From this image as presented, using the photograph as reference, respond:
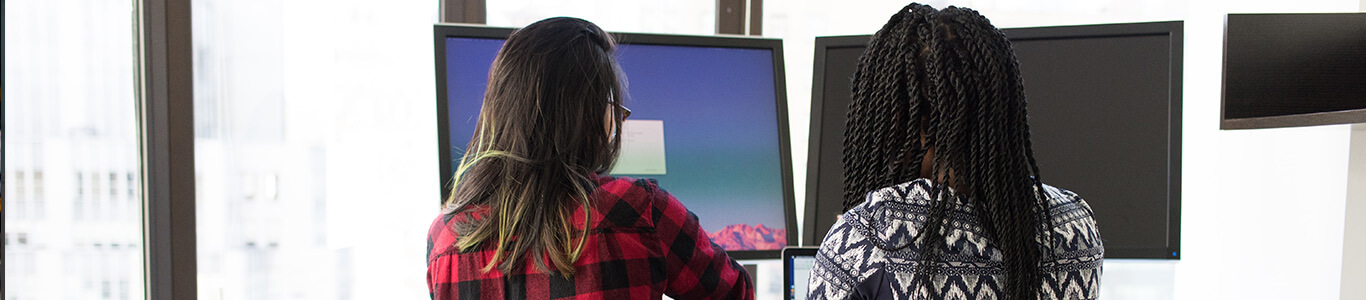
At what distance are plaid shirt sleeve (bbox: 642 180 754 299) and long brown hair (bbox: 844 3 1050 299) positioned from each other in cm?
31

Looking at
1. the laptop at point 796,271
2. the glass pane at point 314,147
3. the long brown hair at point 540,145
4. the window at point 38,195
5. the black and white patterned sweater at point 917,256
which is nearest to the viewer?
the black and white patterned sweater at point 917,256

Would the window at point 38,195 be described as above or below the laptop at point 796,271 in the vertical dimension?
above

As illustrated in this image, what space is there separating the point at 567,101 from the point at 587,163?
0.09m

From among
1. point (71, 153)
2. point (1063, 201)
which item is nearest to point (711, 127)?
point (1063, 201)

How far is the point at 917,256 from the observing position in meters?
0.86

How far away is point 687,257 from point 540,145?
263 mm

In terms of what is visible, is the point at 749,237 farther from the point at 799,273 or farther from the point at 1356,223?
the point at 1356,223

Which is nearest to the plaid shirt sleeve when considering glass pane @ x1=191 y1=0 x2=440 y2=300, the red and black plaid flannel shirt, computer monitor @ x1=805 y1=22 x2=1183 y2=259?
the red and black plaid flannel shirt

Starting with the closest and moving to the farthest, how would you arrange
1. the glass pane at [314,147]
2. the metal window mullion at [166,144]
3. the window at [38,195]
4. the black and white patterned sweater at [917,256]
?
the black and white patterned sweater at [917,256], the window at [38,195], the metal window mullion at [166,144], the glass pane at [314,147]

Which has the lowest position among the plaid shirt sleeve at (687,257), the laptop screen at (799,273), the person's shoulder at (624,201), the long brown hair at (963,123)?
the laptop screen at (799,273)

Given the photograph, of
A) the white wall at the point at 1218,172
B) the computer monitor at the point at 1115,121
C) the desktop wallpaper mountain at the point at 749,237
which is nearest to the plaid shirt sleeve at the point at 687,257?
the desktop wallpaper mountain at the point at 749,237

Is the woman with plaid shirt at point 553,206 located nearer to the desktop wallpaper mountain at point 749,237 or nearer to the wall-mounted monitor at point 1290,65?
the desktop wallpaper mountain at point 749,237

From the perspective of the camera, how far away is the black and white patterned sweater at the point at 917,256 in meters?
0.87

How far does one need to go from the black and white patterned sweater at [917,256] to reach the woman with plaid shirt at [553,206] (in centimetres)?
27
